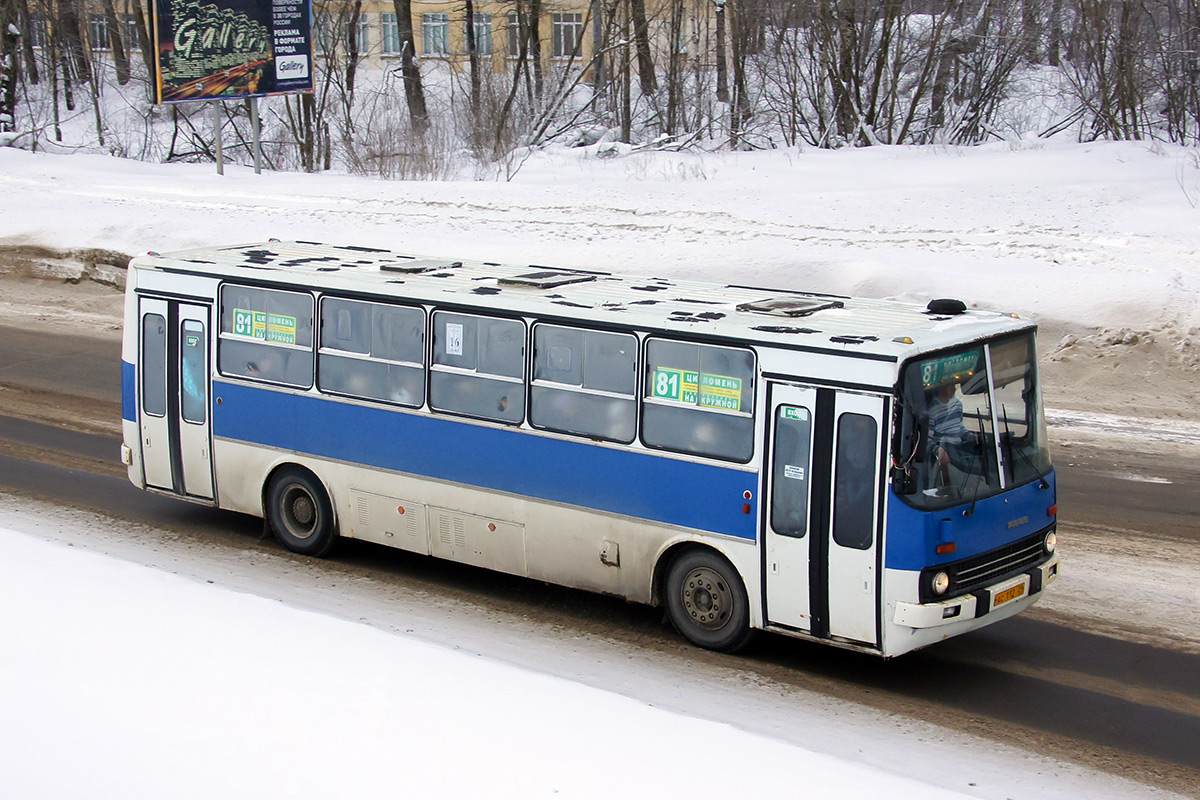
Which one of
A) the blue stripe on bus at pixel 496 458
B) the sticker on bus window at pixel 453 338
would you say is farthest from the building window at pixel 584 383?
the sticker on bus window at pixel 453 338

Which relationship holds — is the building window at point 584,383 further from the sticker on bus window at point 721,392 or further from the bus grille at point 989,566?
the bus grille at point 989,566

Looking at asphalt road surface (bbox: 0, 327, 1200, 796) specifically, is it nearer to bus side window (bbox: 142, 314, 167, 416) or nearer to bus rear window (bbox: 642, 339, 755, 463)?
bus side window (bbox: 142, 314, 167, 416)

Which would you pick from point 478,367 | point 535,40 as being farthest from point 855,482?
point 535,40

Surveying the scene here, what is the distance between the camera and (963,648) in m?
9.42

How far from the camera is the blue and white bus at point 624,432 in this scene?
8.31m

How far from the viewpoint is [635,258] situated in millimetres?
21812

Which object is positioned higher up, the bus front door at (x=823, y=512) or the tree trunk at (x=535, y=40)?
the tree trunk at (x=535, y=40)

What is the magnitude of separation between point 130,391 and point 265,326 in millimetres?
1808

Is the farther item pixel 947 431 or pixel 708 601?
pixel 708 601

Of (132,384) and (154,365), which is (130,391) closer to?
(132,384)

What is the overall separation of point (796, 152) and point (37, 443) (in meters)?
22.4

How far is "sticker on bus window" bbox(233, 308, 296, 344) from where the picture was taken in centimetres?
1116

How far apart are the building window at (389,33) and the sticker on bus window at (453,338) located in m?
59.7

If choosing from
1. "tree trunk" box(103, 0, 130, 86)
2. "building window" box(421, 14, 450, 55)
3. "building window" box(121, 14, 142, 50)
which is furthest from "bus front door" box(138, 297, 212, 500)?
"building window" box(421, 14, 450, 55)
